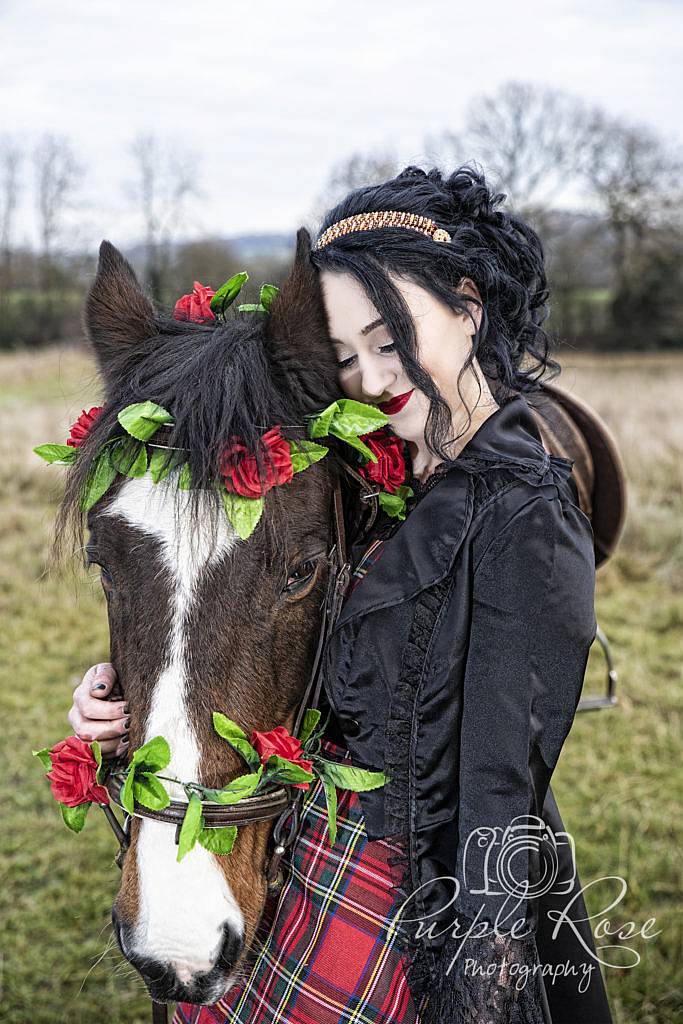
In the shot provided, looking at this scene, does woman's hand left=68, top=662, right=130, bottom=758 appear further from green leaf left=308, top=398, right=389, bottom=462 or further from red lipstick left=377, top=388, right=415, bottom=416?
red lipstick left=377, top=388, right=415, bottom=416

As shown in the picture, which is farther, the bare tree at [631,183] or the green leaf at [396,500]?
the bare tree at [631,183]

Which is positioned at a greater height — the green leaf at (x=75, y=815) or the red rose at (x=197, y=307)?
the red rose at (x=197, y=307)

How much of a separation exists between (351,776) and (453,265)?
112 cm

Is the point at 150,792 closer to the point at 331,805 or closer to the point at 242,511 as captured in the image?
the point at 331,805

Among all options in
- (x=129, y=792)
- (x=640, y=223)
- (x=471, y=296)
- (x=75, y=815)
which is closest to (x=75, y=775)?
(x=75, y=815)

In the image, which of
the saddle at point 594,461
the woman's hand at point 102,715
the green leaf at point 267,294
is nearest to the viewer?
the woman's hand at point 102,715

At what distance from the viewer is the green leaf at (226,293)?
187cm

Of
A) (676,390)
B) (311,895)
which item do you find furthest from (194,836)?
(676,390)

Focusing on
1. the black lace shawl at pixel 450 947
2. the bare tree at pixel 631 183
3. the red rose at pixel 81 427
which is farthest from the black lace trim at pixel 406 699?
the bare tree at pixel 631 183

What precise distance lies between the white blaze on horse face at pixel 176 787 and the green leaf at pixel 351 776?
32cm

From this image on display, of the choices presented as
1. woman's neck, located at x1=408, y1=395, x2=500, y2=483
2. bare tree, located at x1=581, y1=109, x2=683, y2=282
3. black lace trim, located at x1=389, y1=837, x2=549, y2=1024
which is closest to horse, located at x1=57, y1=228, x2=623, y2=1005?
woman's neck, located at x1=408, y1=395, x2=500, y2=483

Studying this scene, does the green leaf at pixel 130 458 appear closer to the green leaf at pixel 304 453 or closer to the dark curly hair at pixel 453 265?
the green leaf at pixel 304 453

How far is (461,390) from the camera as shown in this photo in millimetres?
1703

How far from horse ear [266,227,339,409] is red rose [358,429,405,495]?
15 cm
